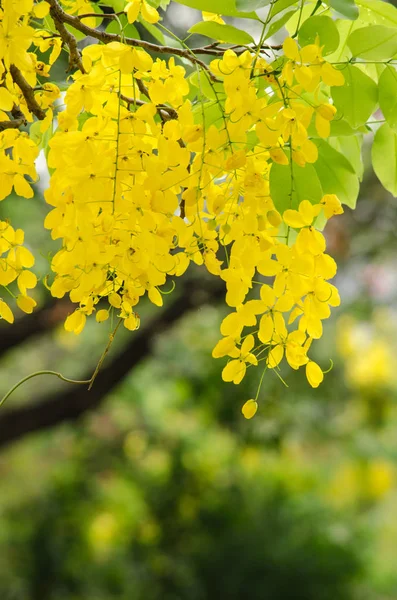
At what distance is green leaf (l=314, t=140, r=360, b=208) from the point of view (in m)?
0.40

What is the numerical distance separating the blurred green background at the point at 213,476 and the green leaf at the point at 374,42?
1.58m

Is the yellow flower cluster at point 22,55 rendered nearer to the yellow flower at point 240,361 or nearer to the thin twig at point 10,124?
the thin twig at point 10,124

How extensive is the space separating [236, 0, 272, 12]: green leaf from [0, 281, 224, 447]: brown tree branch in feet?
5.02

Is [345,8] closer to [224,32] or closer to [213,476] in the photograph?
[224,32]

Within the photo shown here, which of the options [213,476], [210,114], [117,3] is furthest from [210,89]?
[213,476]

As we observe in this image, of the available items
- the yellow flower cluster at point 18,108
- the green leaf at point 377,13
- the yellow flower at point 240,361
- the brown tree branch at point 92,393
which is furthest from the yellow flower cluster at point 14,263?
the brown tree branch at point 92,393

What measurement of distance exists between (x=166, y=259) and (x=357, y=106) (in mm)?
127

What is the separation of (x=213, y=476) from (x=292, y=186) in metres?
2.18

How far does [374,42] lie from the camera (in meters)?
0.36

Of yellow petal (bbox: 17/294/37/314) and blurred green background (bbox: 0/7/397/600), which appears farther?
blurred green background (bbox: 0/7/397/600)

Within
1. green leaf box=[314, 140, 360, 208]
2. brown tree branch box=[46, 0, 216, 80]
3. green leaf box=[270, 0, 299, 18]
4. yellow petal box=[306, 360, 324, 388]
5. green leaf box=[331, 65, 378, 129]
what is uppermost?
green leaf box=[270, 0, 299, 18]

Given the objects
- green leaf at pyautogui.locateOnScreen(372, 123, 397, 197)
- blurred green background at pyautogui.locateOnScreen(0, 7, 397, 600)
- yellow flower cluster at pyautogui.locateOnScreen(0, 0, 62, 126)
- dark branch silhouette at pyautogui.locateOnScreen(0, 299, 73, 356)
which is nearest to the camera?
yellow flower cluster at pyautogui.locateOnScreen(0, 0, 62, 126)

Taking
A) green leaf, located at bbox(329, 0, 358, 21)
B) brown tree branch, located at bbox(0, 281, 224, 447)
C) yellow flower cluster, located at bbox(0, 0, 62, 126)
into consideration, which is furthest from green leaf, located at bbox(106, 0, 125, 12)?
brown tree branch, located at bbox(0, 281, 224, 447)

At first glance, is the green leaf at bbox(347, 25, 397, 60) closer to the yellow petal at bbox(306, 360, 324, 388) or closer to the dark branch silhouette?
the yellow petal at bbox(306, 360, 324, 388)
